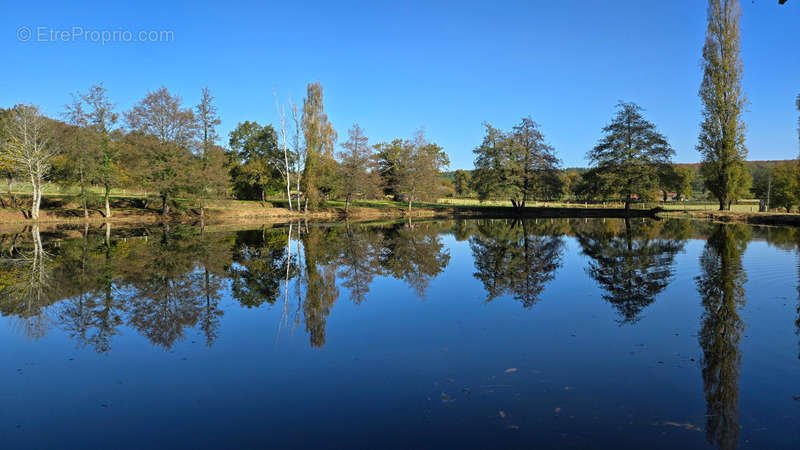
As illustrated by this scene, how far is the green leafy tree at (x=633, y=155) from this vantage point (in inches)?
1944

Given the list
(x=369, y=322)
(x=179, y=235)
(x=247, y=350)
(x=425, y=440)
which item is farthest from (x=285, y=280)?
(x=179, y=235)

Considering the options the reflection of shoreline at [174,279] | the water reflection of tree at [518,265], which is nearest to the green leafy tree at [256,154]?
the reflection of shoreline at [174,279]

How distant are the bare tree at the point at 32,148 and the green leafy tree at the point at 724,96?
6337 centimetres

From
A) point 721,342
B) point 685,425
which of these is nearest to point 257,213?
point 721,342

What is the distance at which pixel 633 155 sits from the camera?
5009 cm

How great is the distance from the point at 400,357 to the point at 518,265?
10.4 metres

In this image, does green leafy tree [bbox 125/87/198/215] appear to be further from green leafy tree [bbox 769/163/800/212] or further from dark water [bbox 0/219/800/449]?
green leafy tree [bbox 769/163/800/212]

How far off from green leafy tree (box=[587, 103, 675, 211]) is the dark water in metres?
37.2

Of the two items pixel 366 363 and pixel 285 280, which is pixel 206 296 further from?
pixel 366 363

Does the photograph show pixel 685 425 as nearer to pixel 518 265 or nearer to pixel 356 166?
pixel 518 265

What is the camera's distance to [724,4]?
137 ft

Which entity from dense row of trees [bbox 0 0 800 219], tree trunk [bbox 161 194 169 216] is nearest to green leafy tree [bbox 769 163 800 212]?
dense row of trees [bbox 0 0 800 219]

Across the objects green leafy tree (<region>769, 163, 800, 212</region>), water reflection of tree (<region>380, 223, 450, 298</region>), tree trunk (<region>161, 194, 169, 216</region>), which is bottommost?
water reflection of tree (<region>380, 223, 450, 298</region>)

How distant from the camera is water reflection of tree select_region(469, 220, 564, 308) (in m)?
12.2
